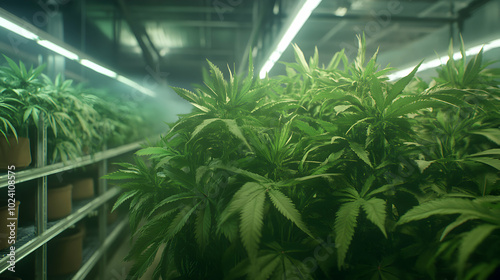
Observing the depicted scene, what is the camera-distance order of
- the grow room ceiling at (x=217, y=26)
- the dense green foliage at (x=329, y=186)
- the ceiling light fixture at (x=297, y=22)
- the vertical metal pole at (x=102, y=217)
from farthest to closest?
the grow room ceiling at (x=217, y=26) → the vertical metal pole at (x=102, y=217) → the ceiling light fixture at (x=297, y=22) → the dense green foliage at (x=329, y=186)

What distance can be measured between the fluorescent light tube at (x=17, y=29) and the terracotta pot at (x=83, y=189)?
116cm

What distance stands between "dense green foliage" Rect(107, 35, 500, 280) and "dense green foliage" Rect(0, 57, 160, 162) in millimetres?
979

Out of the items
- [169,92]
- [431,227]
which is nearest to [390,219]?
[431,227]

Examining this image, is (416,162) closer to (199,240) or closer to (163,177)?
(199,240)

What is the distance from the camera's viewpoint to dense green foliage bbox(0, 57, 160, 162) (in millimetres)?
1219

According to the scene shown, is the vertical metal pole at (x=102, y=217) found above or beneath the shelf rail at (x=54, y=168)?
beneath

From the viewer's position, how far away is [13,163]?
118cm

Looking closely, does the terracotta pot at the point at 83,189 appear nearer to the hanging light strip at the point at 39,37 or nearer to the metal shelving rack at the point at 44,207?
the metal shelving rack at the point at 44,207

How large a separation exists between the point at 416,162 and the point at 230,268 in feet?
1.49

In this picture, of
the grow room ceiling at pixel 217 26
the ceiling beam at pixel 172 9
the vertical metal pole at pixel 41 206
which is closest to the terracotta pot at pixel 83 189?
the vertical metal pole at pixel 41 206

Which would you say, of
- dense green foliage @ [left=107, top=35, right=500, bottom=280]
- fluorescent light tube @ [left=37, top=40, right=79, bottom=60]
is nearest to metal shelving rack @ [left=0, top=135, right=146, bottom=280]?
dense green foliage @ [left=107, top=35, right=500, bottom=280]

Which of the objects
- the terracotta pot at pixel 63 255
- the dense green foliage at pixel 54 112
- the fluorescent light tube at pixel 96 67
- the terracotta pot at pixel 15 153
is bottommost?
the terracotta pot at pixel 63 255

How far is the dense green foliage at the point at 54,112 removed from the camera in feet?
4.00

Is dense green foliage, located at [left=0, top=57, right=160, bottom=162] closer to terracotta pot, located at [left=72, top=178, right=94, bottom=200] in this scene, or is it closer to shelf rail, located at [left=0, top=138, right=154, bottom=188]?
shelf rail, located at [left=0, top=138, right=154, bottom=188]
